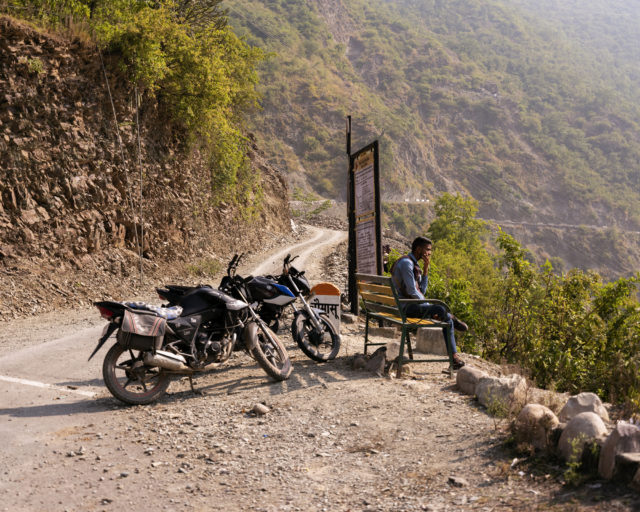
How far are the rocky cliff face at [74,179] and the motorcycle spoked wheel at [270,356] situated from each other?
7.32 metres

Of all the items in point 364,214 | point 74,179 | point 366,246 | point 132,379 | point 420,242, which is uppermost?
point 74,179

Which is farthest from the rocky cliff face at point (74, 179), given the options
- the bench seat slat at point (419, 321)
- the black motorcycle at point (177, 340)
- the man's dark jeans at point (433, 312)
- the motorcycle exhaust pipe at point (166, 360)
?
the man's dark jeans at point (433, 312)

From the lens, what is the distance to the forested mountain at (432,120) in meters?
114

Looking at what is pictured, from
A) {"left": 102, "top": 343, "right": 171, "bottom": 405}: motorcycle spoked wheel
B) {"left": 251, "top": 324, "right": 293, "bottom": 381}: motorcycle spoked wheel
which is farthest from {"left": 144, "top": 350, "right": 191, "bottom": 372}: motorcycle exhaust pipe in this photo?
{"left": 251, "top": 324, "right": 293, "bottom": 381}: motorcycle spoked wheel

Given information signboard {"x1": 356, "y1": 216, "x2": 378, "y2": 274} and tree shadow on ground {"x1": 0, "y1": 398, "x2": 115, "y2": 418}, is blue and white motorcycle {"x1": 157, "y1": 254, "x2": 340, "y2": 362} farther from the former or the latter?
information signboard {"x1": 356, "y1": 216, "x2": 378, "y2": 274}

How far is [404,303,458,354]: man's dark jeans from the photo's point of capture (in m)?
6.23

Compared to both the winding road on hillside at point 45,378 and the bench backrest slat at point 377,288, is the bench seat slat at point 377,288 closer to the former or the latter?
the bench backrest slat at point 377,288

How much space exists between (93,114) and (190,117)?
173 inches

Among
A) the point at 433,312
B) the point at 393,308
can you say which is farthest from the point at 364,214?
the point at 433,312

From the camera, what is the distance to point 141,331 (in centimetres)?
511

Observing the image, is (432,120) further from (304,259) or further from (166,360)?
(166,360)

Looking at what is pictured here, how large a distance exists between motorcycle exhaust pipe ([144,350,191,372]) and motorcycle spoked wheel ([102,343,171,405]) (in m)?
0.12

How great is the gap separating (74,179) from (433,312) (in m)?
11.6

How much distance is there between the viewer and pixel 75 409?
5.24 m
